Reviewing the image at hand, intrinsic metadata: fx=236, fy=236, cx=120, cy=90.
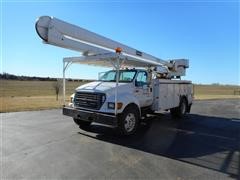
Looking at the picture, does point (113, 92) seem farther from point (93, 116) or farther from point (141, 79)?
point (141, 79)

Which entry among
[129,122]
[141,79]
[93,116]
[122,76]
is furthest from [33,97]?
[129,122]

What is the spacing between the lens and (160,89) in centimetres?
948

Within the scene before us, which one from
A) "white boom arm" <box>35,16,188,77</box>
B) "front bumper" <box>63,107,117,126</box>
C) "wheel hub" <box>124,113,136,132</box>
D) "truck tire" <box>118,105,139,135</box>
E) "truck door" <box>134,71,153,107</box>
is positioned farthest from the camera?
"truck door" <box>134,71,153,107</box>

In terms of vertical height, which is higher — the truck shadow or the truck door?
the truck door

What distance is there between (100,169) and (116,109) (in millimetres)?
2544

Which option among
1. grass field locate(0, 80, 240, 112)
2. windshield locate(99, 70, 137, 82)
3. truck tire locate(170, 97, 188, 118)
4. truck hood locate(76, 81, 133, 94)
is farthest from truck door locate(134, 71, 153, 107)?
grass field locate(0, 80, 240, 112)

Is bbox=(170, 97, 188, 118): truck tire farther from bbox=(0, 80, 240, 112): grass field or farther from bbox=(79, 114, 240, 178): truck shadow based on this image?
bbox=(0, 80, 240, 112): grass field

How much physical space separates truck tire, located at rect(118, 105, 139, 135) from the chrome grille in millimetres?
791

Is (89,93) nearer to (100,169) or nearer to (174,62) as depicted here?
(100,169)

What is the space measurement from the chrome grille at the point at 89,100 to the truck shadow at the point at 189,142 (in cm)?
94

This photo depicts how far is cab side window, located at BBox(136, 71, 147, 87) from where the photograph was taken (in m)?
8.36

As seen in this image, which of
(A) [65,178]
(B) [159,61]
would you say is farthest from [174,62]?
(A) [65,178]

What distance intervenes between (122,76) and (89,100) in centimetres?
172

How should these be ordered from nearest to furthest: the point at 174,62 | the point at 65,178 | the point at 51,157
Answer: the point at 65,178, the point at 51,157, the point at 174,62
